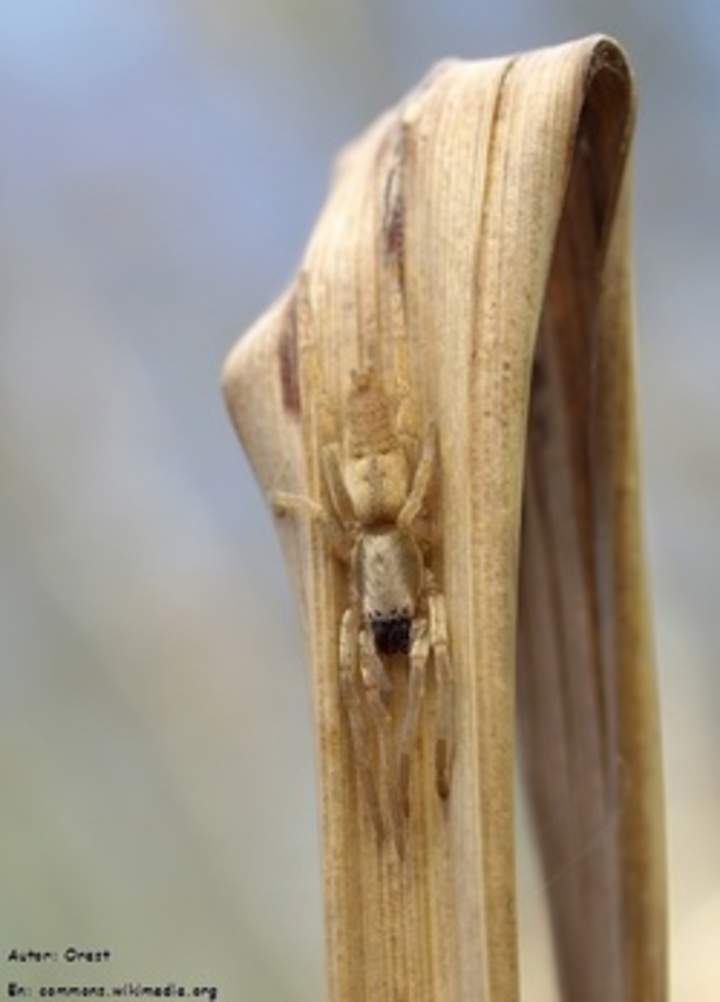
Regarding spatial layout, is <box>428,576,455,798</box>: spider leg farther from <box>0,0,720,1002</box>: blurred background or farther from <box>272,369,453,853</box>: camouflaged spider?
<box>0,0,720,1002</box>: blurred background

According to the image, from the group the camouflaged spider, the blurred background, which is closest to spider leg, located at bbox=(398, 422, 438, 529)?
the camouflaged spider

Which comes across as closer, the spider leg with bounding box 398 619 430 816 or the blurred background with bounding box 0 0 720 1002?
the spider leg with bounding box 398 619 430 816

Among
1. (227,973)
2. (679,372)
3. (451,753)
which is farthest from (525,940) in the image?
(679,372)

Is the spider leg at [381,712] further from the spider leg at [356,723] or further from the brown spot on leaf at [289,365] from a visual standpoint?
the brown spot on leaf at [289,365]

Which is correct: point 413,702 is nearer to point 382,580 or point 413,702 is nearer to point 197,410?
point 382,580

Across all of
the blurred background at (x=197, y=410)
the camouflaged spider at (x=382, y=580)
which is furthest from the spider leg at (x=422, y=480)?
the blurred background at (x=197, y=410)

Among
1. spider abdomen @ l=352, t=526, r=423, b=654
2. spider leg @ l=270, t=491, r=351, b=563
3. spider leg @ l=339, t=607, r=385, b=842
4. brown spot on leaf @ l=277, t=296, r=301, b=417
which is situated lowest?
→ spider leg @ l=339, t=607, r=385, b=842

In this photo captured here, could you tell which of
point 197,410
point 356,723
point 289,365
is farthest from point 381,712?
point 197,410

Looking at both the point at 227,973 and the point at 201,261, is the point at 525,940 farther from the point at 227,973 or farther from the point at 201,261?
the point at 201,261
